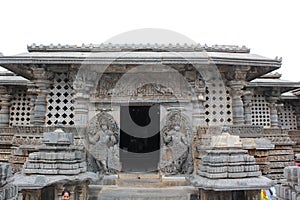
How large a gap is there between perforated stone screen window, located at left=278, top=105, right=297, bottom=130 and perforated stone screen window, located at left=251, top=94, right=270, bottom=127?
9.22 ft

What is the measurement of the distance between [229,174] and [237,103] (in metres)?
3.11

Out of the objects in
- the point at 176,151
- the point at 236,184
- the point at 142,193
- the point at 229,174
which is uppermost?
the point at 176,151

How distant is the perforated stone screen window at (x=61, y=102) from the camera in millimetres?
8352

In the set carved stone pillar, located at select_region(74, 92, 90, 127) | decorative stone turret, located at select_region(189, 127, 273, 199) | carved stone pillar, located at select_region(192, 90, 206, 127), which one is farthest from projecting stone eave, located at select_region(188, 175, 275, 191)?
carved stone pillar, located at select_region(74, 92, 90, 127)

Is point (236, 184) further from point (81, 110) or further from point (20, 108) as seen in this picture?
point (20, 108)

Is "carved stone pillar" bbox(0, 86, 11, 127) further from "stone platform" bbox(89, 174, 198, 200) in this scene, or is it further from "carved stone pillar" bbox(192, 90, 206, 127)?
"carved stone pillar" bbox(192, 90, 206, 127)

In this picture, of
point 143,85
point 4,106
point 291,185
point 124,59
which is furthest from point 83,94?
point 291,185

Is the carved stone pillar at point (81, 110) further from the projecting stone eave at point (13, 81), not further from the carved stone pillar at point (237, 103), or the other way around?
the carved stone pillar at point (237, 103)

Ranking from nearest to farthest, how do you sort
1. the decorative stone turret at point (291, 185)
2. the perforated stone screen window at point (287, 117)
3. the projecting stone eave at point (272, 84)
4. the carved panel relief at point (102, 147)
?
the decorative stone turret at point (291, 185)
the carved panel relief at point (102, 147)
the projecting stone eave at point (272, 84)
the perforated stone screen window at point (287, 117)

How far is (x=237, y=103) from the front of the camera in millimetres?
8453

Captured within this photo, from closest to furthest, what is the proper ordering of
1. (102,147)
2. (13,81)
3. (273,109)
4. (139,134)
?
(102,147)
(13,81)
(273,109)
(139,134)

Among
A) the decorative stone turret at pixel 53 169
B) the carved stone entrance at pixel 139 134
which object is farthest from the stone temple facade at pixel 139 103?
the carved stone entrance at pixel 139 134

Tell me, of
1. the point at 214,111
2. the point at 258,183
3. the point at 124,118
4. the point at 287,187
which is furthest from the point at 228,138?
the point at 124,118

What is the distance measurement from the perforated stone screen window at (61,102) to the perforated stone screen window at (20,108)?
3.46 m
